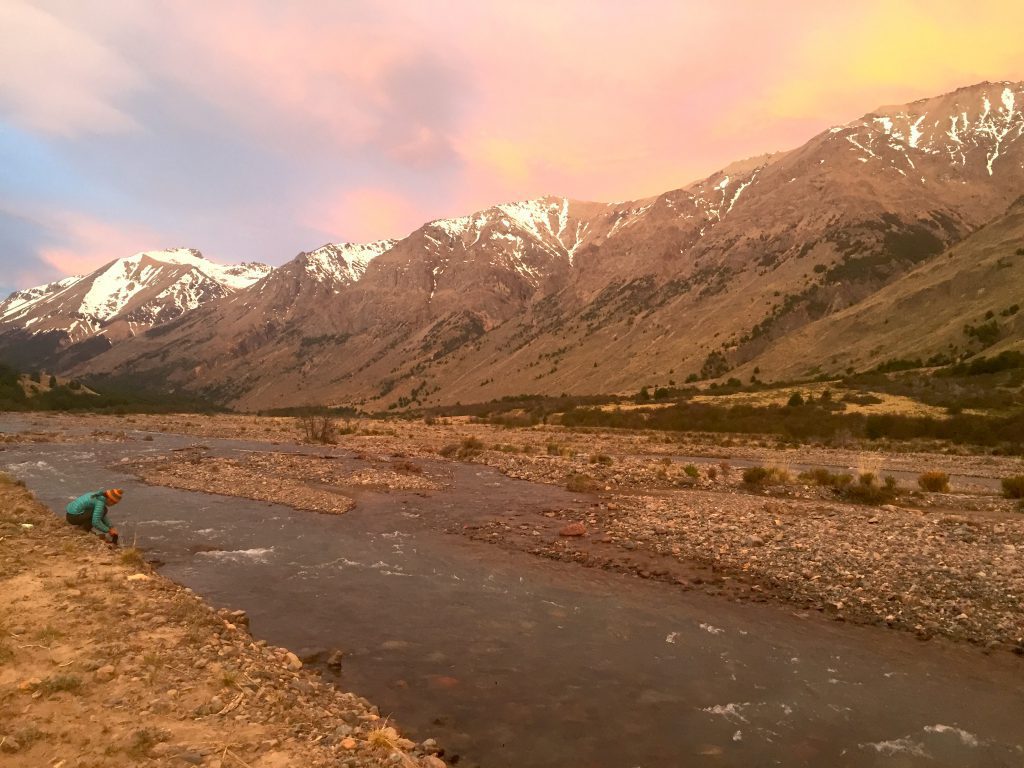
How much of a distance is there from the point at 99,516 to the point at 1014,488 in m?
37.1

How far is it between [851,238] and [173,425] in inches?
6028

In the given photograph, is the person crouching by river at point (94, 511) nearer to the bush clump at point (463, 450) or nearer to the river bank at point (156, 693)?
the river bank at point (156, 693)

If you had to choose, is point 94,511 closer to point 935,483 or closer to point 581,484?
point 581,484

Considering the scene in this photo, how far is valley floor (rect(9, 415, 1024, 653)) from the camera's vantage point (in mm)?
15320

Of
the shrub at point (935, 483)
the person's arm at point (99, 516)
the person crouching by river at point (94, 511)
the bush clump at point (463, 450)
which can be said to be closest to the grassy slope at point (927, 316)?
the shrub at point (935, 483)

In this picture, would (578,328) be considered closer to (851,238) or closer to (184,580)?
(851,238)

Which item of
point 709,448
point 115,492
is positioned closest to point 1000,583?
point 115,492

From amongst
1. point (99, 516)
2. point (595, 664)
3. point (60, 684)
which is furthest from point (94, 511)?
point (595, 664)

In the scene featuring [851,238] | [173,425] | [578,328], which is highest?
[851,238]

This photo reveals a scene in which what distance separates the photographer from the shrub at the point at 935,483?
29750 mm

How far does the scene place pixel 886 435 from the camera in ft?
169

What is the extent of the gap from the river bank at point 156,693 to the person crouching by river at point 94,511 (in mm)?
5784

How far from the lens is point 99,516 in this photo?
19.6 metres

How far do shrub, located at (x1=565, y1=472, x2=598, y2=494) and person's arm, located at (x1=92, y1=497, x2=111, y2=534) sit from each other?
21.0 meters
